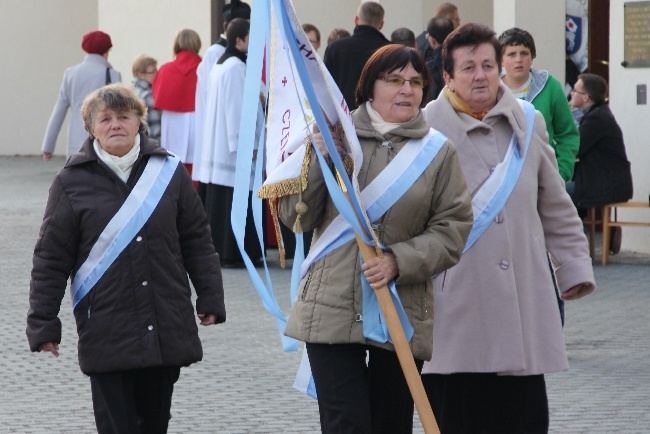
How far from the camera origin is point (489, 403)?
513cm

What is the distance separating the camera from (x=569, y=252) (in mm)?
5125

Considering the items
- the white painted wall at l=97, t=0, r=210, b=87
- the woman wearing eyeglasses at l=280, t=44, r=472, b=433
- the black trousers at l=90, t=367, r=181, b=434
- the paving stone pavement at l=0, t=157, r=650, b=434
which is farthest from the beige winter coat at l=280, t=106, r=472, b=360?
the white painted wall at l=97, t=0, r=210, b=87

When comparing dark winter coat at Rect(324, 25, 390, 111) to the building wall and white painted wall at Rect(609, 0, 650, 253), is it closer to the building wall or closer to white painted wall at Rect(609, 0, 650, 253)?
white painted wall at Rect(609, 0, 650, 253)

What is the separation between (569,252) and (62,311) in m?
5.32

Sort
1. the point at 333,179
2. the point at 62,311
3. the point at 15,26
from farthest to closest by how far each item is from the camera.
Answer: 1. the point at 15,26
2. the point at 62,311
3. the point at 333,179

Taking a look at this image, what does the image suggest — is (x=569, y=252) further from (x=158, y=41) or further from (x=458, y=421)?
(x=158, y=41)

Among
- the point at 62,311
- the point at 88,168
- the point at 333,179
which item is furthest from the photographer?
the point at 62,311

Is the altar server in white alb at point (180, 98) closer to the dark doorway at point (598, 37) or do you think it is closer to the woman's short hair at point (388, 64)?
the dark doorway at point (598, 37)

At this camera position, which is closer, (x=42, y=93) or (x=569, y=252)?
(x=569, y=252)

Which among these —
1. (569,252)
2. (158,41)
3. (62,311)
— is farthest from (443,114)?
(158,41)

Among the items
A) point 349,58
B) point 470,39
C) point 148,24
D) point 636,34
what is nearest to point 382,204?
point 470,39

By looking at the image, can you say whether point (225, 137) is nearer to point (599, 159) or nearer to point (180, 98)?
point (180, 98)

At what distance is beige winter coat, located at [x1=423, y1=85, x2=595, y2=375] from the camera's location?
4.96 metres

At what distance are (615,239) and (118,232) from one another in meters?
8.26
